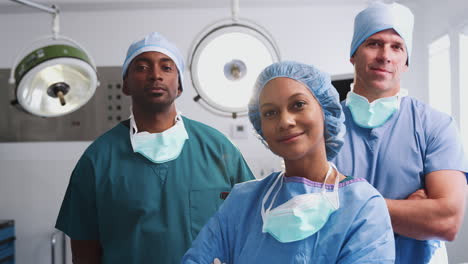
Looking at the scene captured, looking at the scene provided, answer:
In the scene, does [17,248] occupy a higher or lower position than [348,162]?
lower

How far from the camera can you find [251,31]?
1.03 metres

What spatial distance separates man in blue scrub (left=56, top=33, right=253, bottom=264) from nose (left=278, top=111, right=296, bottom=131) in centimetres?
55

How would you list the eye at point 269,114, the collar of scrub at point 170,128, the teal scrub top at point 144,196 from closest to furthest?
the eye at point 269,114 → the teal scrub top at point 144,196 → the collar of scrub at point 170,128

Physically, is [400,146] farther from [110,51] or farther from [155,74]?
[110,51]

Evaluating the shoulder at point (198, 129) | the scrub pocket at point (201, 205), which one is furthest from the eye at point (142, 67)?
the scrub pocket at point (201, 205)

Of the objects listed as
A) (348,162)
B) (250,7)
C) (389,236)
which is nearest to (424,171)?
(348,162)

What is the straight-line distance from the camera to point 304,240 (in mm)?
842

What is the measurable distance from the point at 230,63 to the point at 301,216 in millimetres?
423

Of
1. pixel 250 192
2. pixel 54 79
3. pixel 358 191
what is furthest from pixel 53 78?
pixel 358 191

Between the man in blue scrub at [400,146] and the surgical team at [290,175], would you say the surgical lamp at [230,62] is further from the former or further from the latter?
the man in blue scrub at [400,146]

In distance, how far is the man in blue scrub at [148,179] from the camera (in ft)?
4.17

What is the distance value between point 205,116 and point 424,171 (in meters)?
2.25

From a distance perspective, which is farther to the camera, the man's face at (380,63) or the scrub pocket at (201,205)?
the scrub pocket at (201,205)

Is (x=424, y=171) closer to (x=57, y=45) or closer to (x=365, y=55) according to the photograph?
(x=365, y=55)
